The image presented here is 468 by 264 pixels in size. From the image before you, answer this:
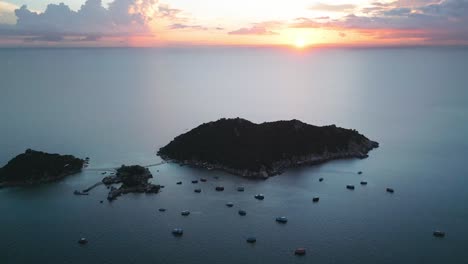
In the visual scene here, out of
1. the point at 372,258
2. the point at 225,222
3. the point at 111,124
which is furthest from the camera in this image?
the point at 111,124

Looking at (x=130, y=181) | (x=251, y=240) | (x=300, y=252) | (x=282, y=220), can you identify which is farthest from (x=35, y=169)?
(x=300, y=252)

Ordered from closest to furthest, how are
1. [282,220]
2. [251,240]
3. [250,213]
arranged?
[251,240]
[282,220]
[250,213]

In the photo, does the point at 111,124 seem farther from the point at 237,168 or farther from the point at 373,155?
the point at 373,155

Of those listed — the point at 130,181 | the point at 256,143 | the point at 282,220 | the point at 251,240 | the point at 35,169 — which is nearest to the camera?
the point at 251,240

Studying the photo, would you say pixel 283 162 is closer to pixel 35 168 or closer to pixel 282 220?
pixel 282 220

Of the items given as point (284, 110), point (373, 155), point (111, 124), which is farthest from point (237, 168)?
point (284, 110)

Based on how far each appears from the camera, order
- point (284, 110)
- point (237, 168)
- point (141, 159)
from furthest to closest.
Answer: point (284, 110) → point (141, 159) → point (237, 168)

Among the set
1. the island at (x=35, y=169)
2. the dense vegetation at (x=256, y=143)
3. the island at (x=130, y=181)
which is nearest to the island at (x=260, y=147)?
the dense vegetation at (x=256, y=143)

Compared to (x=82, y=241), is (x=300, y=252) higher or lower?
lower
